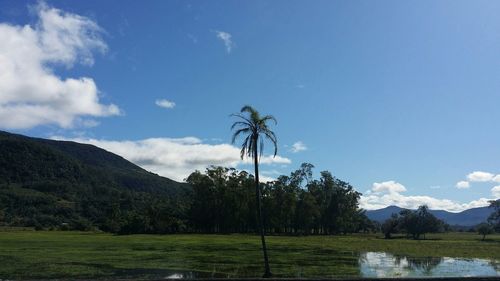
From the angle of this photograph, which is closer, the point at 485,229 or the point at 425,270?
the point at 425,270

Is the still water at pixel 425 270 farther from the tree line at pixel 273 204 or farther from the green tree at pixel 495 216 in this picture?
the green tree at pixel 495 216

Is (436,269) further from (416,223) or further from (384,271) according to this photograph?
(416,223)

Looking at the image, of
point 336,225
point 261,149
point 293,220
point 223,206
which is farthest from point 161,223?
point 261,149

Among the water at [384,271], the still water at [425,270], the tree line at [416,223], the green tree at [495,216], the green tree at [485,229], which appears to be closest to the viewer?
the water at [384,271]

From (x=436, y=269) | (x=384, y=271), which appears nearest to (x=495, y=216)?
(x=436, y=269)

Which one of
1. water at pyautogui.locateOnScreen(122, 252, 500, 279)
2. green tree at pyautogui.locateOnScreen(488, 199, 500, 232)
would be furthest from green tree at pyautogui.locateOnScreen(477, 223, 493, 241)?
water at pyautogui.locateOnScreen(122, 252, 500, 279)

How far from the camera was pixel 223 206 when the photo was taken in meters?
140

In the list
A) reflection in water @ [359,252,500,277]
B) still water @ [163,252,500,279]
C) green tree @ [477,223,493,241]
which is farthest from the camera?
green tree @ [477,223,493,241]

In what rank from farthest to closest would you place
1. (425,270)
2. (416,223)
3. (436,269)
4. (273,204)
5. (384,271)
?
(416,223)
(273,204)
(436,269)
(425,270)
(384,271)

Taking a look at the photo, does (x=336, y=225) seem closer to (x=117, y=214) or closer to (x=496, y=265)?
(x=117, y=214)

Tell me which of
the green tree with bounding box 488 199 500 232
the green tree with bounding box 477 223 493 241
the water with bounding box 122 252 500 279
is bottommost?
the water with bounding box 122 252 500 279

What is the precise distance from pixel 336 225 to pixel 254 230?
25.7 meters

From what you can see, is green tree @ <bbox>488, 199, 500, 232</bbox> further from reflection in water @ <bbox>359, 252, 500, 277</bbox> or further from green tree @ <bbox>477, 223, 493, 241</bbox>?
reflection in water @ <bbox>359, 252, 500, 277</bbox>

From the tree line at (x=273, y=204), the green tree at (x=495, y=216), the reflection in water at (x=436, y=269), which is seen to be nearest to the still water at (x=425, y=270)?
the reflection in water at (x=436, y=269)
